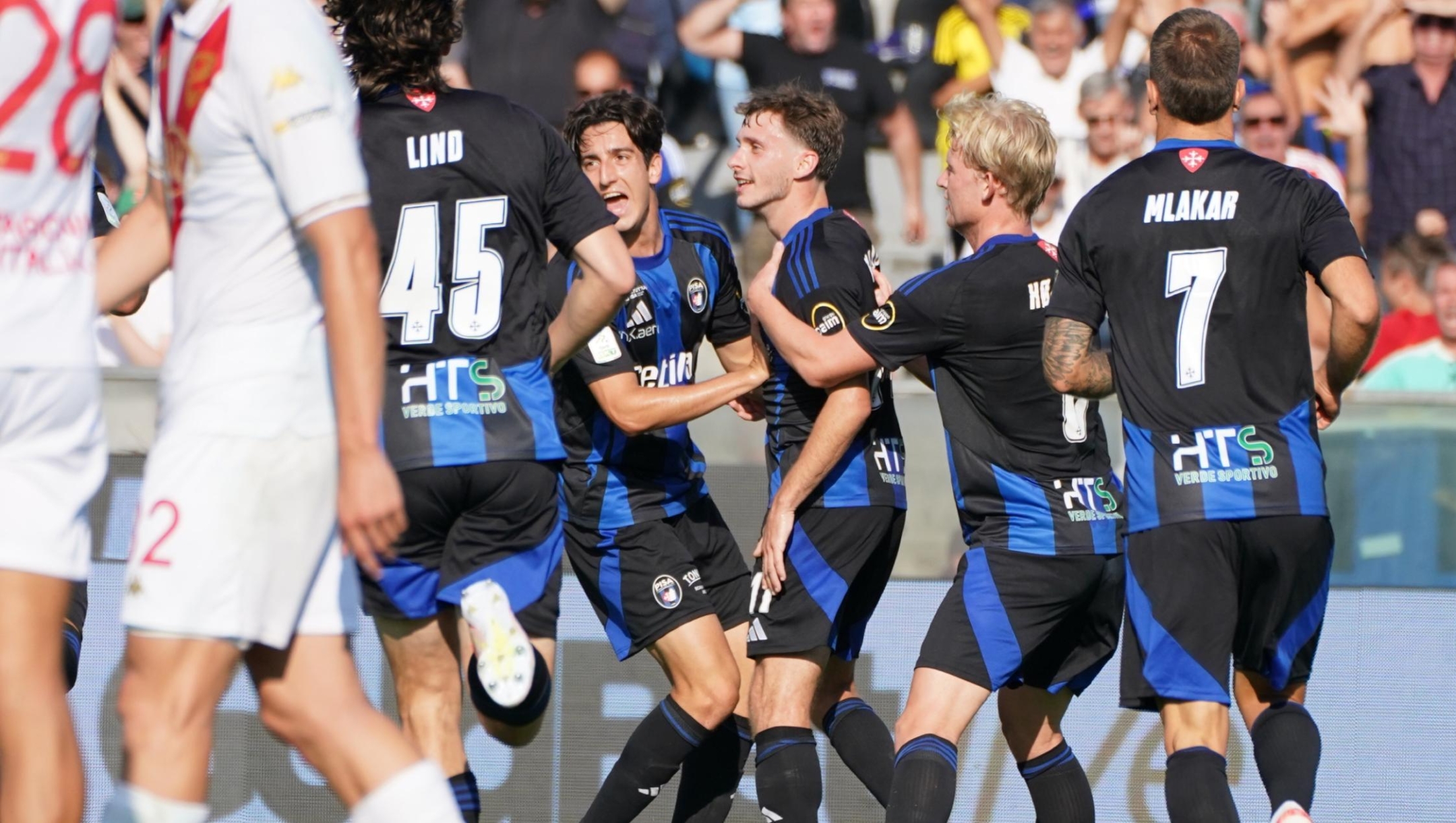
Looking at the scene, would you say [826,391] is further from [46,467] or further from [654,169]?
[46,467]

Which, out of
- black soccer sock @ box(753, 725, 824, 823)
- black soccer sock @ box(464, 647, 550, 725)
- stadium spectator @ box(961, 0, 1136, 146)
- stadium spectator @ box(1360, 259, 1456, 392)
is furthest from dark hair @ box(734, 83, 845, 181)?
stadium spectator @ box(961, 0, 1136, 146)

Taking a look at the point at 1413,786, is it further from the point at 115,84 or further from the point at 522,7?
the point at 115,84

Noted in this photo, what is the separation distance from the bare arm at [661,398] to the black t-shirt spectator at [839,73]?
450 cm

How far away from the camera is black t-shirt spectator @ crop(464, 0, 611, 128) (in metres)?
9.85

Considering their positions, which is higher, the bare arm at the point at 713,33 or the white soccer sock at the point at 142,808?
the bare arm at the point at 713,33

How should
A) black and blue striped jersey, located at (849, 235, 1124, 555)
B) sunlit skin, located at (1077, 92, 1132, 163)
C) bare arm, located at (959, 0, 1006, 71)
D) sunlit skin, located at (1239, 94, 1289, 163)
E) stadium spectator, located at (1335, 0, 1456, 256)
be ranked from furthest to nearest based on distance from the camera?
bare arm, located at (959, 0, 1006, 71) < stadium spectator, located at (1335, 0, 1456, 256) < sunlit skin, located at (1077, 92, 1132, 163) < sunlit skin, located at (1239, 94, 1289, 163) < black and blue striped jersey, located at (849, 235, 1124, 555)

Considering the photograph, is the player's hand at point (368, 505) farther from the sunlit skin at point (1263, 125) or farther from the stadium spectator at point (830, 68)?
the sunlit skin at point (1263, 125)

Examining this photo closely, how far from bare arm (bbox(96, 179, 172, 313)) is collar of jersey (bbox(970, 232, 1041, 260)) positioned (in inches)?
97.1

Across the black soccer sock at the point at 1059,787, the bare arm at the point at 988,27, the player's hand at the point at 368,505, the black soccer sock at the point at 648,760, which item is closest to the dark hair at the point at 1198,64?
the black soccer sock at the point at 1059,787

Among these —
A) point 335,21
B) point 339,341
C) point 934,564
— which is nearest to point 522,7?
point 934,564

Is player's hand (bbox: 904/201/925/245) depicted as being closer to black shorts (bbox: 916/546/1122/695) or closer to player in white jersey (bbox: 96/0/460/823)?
black shorts (bbox: 916/546/1122/695)

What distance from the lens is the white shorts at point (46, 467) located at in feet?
11.1

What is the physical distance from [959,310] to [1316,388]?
1.05 metres

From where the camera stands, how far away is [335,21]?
4.64m
